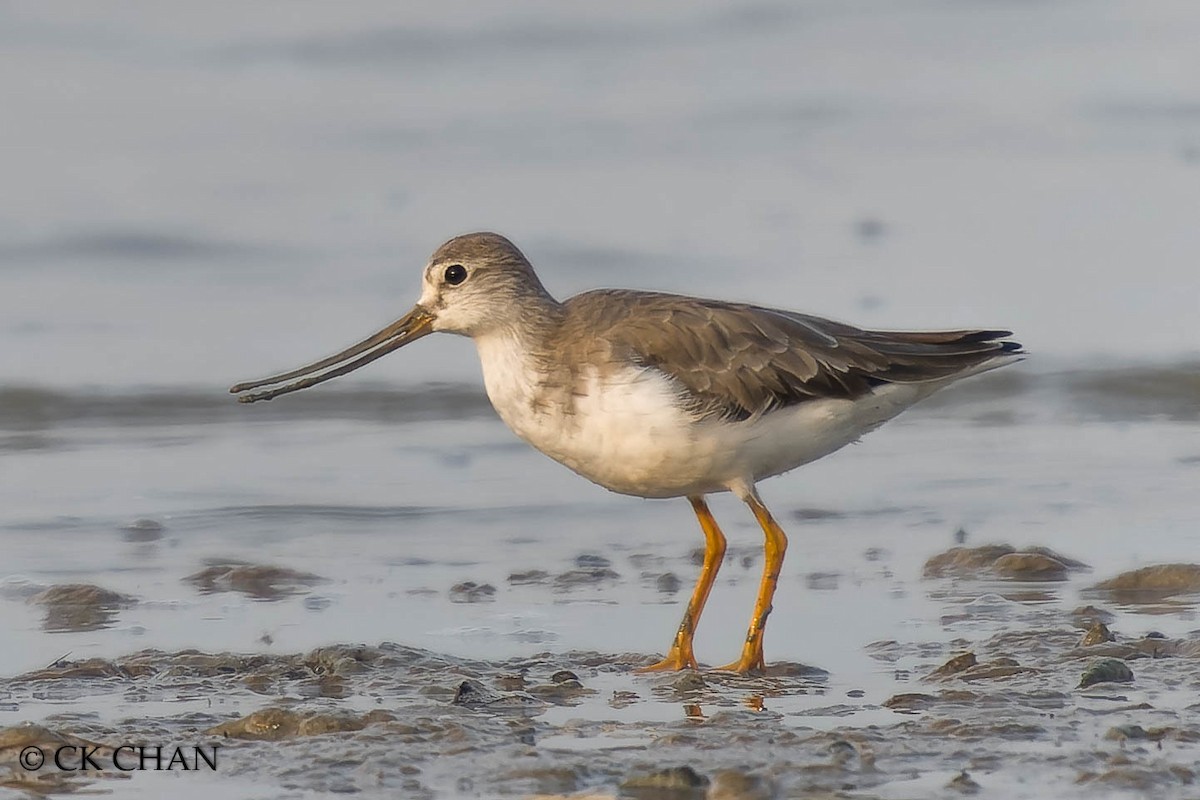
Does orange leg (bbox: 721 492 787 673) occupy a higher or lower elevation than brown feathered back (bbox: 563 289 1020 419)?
lower

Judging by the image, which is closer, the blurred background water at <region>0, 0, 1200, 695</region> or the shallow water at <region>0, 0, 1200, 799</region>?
the shallow water at <region>0, 0, 1200, 799</region>

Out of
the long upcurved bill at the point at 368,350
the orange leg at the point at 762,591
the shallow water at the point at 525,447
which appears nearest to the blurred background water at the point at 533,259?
the shallow water at the point at 525,447

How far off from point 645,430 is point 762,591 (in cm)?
74

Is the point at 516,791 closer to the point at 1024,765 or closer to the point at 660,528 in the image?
the point at 1024,765

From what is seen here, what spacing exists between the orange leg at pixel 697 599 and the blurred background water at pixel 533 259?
0.79ft

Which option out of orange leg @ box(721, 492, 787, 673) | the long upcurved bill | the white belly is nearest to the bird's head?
the long upcurved bill

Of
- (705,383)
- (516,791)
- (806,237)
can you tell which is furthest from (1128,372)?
(516,791)

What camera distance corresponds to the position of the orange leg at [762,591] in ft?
22.4

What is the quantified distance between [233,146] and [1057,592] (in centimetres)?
841

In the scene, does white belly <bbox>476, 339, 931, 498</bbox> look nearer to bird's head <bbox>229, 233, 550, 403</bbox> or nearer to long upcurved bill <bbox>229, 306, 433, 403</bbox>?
bird's head <bbox>229, 233, 550, 403</bbox>

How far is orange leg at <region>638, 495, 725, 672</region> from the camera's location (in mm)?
6850

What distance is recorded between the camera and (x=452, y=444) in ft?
33.8

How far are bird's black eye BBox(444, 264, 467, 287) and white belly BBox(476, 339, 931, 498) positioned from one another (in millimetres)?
278

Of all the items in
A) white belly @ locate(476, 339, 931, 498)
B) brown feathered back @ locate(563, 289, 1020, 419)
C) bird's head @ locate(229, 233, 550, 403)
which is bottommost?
white belly @ locate(476, 339, 931, 498)
